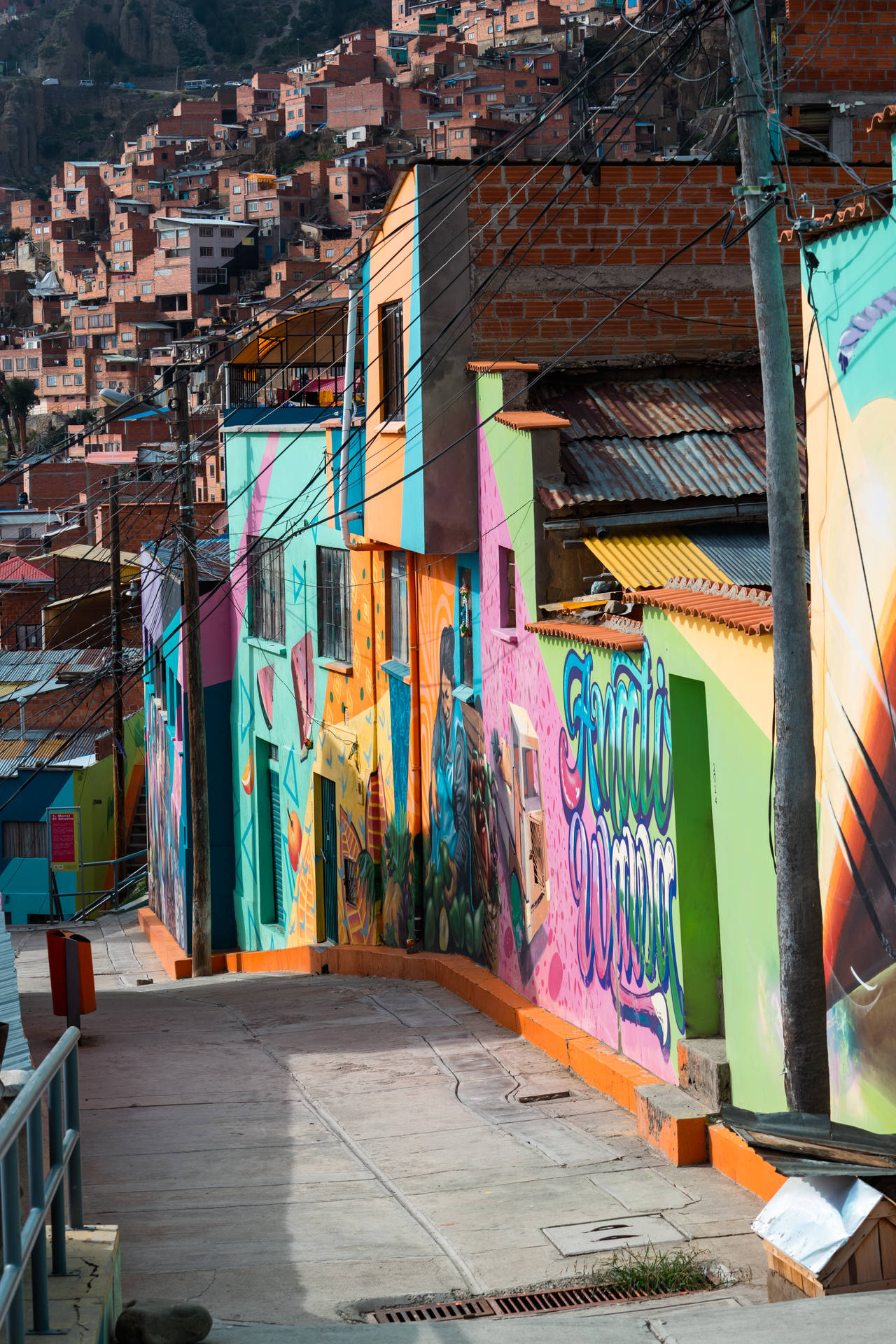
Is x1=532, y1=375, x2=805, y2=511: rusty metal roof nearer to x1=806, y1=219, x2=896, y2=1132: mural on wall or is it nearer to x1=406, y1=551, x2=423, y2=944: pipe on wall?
x1=406, y1=551, x2=423, y2=944: pipe on wall

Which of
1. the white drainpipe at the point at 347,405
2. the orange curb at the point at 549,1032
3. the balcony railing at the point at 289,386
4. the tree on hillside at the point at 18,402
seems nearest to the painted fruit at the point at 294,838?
the orange curb at the point at 549,1032

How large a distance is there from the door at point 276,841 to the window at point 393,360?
327 inches

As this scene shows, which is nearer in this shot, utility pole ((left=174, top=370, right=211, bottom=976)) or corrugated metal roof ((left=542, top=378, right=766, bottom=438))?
corrugated metal roof ((left=542, top=378, right=766, bottom=438))

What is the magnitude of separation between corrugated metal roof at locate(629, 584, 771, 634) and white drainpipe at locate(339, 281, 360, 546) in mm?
8210

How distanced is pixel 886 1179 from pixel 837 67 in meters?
13.0

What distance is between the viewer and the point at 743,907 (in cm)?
853

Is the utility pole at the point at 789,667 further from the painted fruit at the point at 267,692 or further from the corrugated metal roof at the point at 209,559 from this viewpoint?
the corrugated metal roof at the point at 209,559

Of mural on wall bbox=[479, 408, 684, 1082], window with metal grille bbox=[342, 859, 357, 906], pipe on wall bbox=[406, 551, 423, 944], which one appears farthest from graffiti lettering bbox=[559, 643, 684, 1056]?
window with metal grille bbox=[342, 859, 357, 906]

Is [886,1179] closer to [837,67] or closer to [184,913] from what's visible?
[837,67]

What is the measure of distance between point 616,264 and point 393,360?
244 cm

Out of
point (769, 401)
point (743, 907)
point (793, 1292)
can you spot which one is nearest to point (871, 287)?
point (769, 401)

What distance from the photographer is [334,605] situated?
19812mm

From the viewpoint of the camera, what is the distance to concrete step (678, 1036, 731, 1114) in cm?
888

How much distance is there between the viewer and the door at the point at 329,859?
20406mm
